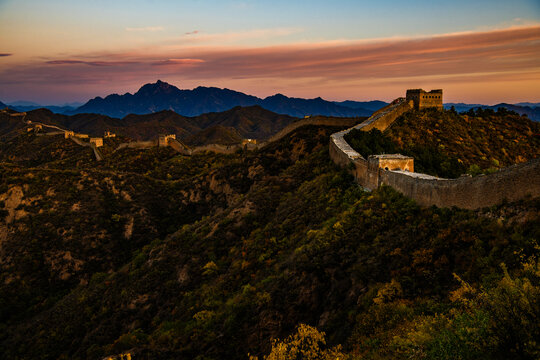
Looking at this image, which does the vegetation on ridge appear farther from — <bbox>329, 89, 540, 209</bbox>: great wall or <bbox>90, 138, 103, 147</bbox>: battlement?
<bbox>90, 138, 103, 147</bbox>: battlement

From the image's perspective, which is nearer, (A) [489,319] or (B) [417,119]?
(A) [489,319]

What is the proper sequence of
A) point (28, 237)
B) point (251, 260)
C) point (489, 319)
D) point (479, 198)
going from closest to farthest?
point (489, 319), point (479, 198), point (251, 260), point (28, 237)

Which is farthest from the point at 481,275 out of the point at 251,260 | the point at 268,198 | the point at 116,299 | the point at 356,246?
the point at 116,299

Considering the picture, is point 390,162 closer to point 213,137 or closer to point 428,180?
point 428,180

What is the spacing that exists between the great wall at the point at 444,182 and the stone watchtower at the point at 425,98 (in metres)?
23.6

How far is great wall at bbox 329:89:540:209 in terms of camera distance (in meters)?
13.4

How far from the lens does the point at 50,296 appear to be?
37.8 m

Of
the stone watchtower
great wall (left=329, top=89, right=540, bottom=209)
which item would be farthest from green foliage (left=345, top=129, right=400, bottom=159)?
the stone watchtower

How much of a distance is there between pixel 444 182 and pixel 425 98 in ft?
130

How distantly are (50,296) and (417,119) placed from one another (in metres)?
45.0

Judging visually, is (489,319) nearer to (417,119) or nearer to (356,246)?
(356,246)

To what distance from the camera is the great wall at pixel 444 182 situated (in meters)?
13.4

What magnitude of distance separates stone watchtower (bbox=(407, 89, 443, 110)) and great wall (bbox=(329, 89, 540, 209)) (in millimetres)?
23581

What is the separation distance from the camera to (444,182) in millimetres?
17234
